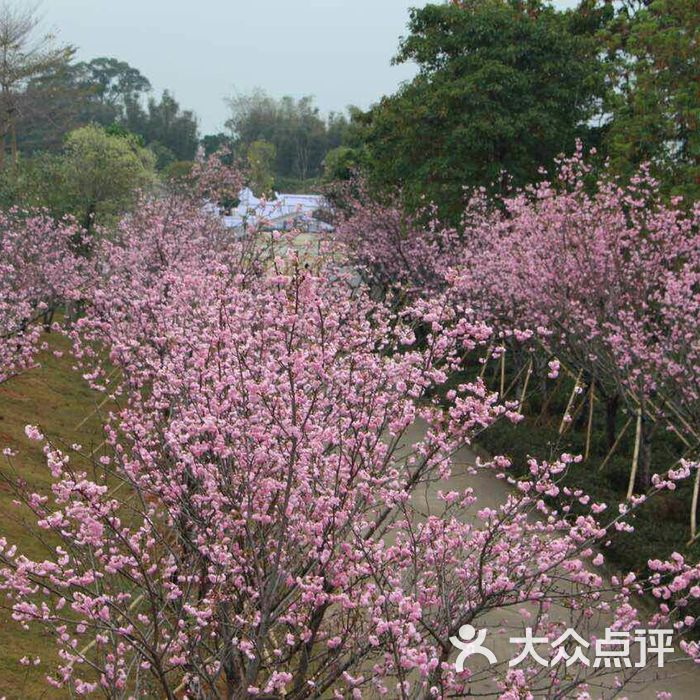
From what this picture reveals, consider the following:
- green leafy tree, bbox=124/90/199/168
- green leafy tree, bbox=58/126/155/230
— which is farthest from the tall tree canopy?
green leafy tree, bbox=58/126/155/230

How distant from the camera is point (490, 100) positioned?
25.1 metres

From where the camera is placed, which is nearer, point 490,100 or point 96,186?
point 490,100

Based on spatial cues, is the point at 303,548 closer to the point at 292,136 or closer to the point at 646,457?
the point at 646,457

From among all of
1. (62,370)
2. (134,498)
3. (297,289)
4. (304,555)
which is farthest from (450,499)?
(62,370)

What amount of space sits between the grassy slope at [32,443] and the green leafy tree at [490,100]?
12075 mm

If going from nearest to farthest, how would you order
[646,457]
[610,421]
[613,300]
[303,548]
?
[303,548] → [646,457] → [613,300] → [610,421]

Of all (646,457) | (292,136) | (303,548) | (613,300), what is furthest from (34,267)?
(292,136)

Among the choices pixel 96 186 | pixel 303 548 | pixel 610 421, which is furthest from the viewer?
pixel 96 186

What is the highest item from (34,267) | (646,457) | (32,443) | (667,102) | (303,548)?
(667,102)

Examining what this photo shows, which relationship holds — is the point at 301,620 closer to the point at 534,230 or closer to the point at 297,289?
the point at 297,289

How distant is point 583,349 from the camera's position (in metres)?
14.8

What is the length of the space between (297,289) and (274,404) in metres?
0.88

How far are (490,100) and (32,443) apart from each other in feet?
54.1

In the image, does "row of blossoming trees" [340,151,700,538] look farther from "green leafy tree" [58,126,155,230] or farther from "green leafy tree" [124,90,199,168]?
"green leafy tree" [124,90,199,168]
